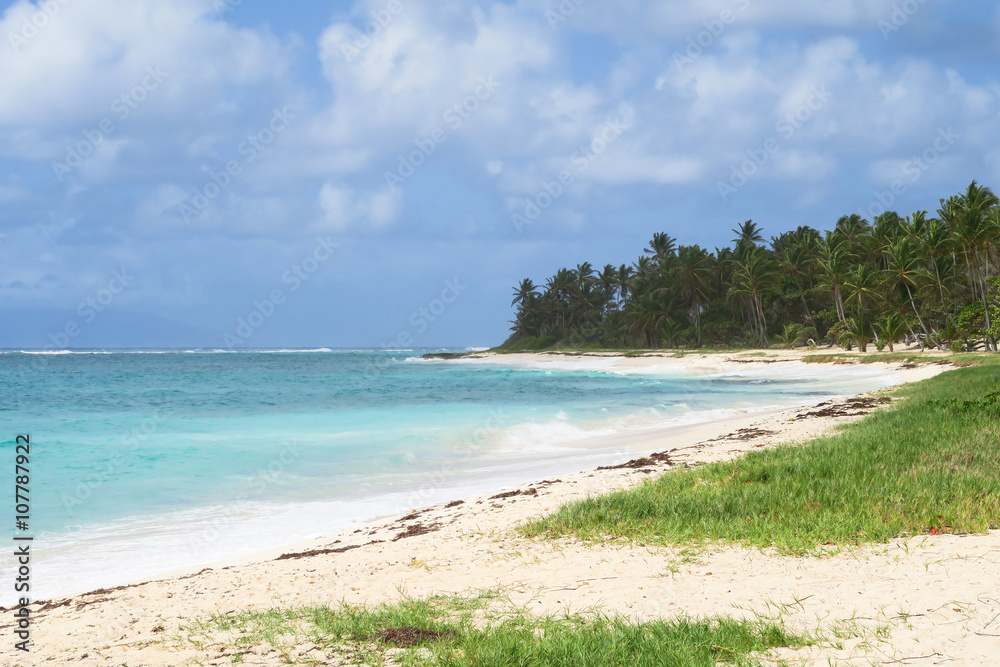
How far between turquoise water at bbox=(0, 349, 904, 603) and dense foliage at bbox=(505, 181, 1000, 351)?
15586 millimetres

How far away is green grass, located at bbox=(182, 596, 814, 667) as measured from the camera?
167 inches

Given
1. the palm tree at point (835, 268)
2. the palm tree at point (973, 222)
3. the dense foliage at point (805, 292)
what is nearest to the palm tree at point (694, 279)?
the dense foliage at point (805, 292)

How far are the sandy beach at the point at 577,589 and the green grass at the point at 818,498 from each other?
0.40 m

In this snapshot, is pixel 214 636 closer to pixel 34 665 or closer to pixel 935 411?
pixel 34 665

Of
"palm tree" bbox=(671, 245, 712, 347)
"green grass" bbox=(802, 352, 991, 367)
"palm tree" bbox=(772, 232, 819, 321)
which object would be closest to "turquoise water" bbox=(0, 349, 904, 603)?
"green grass" bbox=(802, 352, 991, 367)

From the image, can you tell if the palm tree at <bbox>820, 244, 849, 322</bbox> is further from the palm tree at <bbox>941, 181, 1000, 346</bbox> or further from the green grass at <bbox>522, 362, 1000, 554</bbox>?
the green grass at <bbox>522, 362, 1000, 554</bbox>

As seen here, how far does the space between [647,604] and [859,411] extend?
1565 cm

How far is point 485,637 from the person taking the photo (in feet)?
15.5

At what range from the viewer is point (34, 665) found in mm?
4922

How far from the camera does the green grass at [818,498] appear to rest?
6.84 metres

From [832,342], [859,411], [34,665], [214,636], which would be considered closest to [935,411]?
[859,411]

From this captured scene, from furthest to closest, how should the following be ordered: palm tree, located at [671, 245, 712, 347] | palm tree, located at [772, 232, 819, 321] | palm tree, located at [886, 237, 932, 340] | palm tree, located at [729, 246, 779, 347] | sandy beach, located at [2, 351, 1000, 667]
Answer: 1. palm tree, located at [671, 245, 712, 347]
2. palm tree, located at [772, 232, 819, 321]
3. palm tree, located at [729, 246, 779, 347]
4. palm tree, located at [886, 237, 932, 340]
5. sandy beach, located at [2, 351, 1000, 667]

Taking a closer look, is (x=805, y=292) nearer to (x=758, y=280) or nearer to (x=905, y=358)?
(x=758, y=280)

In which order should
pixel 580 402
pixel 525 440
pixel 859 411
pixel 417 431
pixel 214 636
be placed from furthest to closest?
pixel 580 402 → pixel 417 431 → pixel 525 440 → pixel 859 411 → pixel 214 636
